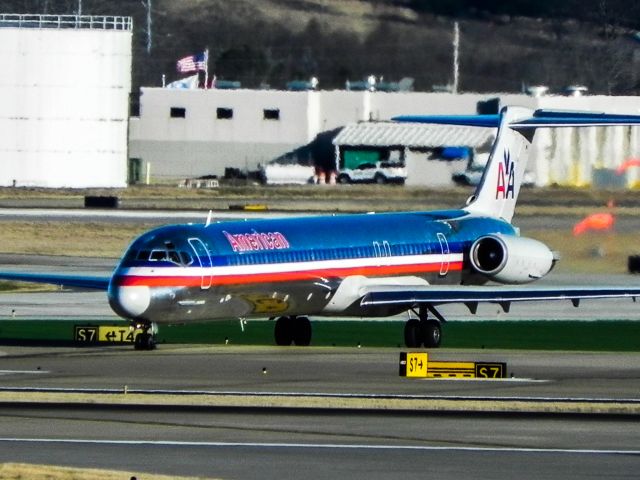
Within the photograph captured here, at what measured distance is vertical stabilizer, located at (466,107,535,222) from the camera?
4991 centimetres

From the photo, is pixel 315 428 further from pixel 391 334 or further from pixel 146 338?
pixel 391 334

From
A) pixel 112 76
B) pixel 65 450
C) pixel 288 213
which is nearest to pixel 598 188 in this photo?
pixel 288 213

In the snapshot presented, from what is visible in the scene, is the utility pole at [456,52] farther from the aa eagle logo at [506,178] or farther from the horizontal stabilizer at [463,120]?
the aa eagle logo at [506,178]

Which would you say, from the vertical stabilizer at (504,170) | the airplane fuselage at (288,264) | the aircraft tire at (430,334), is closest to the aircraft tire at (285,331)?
the airplane fuselage at (288,264)

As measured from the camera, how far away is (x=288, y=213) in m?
91.5

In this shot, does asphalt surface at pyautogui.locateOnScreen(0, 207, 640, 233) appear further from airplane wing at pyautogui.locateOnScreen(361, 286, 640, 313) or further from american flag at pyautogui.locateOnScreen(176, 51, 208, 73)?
airplane wing at pyautogui.locateOnScreen(361, 286, 640, 313)

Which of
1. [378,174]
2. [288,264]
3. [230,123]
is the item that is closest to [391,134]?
[378,174]

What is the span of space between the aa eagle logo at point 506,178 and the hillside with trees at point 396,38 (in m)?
31.2

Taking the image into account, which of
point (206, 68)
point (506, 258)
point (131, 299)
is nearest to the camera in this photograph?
point (131, 299)

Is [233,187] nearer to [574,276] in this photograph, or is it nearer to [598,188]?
[598,188]

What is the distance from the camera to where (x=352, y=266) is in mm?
44031

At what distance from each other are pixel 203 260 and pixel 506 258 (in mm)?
10213

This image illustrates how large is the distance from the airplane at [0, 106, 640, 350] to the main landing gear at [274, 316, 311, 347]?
2cm

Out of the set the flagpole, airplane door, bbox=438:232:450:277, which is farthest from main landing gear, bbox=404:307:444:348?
the flagpole
